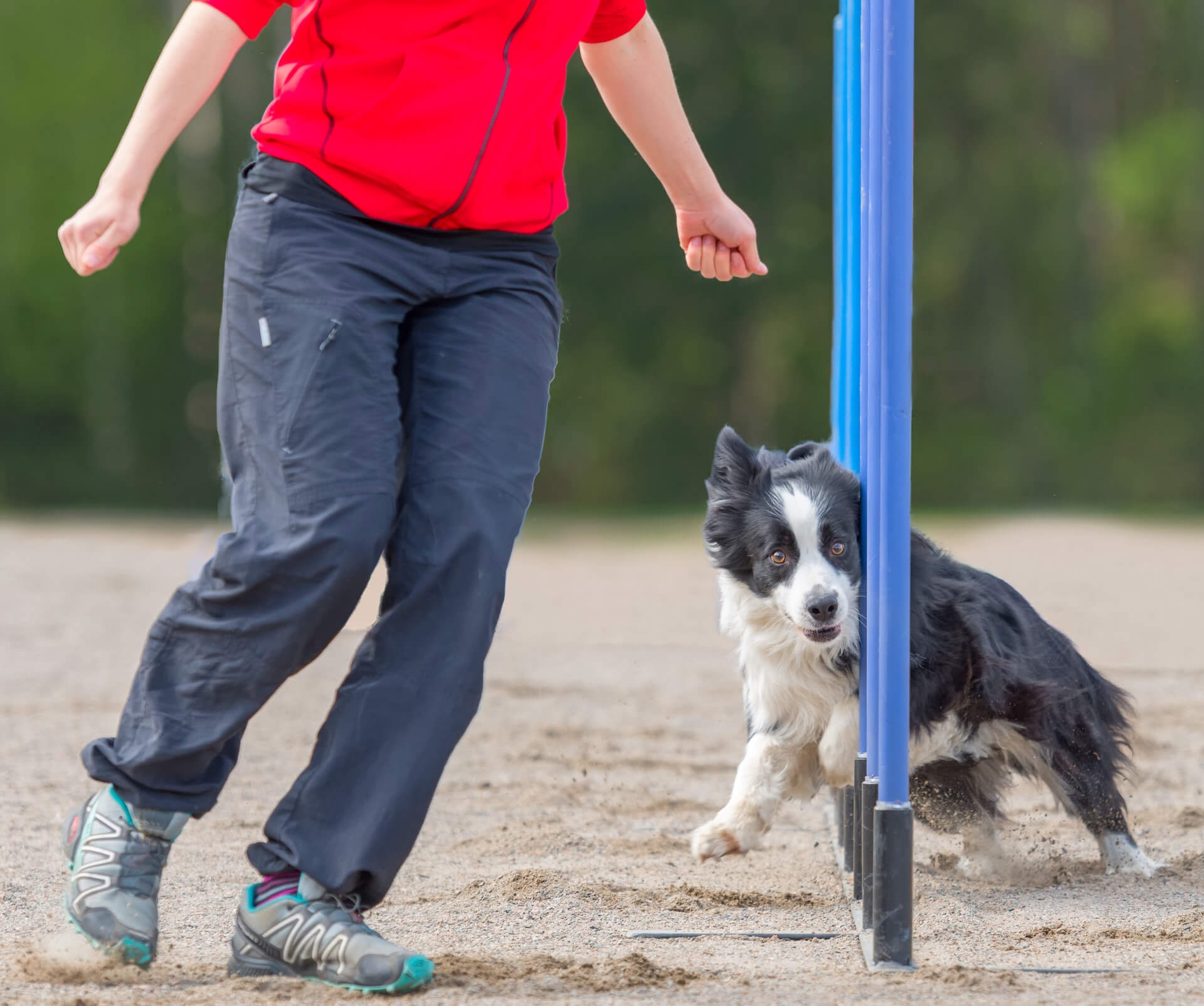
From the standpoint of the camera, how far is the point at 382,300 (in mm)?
2199

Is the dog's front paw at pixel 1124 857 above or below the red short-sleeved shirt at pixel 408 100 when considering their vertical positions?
below

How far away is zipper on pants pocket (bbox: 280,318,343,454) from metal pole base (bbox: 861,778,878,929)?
1.10 m

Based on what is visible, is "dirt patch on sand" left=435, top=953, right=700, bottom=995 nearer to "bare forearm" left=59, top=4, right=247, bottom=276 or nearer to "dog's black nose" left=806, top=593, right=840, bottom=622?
"dog's black nose" left=806, top=593, right=840, bottom=622

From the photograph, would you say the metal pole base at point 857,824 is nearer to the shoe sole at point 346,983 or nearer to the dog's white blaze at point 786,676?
the dog's white blaze at point 786,676

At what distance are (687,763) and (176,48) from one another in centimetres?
298

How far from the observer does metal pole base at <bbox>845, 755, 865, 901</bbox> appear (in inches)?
107

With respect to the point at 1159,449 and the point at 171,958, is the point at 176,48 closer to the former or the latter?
the point at 171,958

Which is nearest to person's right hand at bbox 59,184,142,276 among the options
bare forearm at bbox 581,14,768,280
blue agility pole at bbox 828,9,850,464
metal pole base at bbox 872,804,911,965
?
bare forearm at bbox 581,14,768,280

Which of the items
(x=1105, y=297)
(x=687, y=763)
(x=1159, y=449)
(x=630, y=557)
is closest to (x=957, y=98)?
(x=1105, y=297)

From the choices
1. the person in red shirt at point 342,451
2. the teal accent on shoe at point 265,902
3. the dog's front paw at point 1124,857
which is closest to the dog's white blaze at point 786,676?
the dog's front paw at point 1124,857

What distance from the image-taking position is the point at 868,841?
253 centimetres

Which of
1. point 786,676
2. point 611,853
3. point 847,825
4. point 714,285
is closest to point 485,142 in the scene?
point 786,676

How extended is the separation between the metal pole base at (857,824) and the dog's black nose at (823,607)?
0.91ft

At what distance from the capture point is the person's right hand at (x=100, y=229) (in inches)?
81.4
